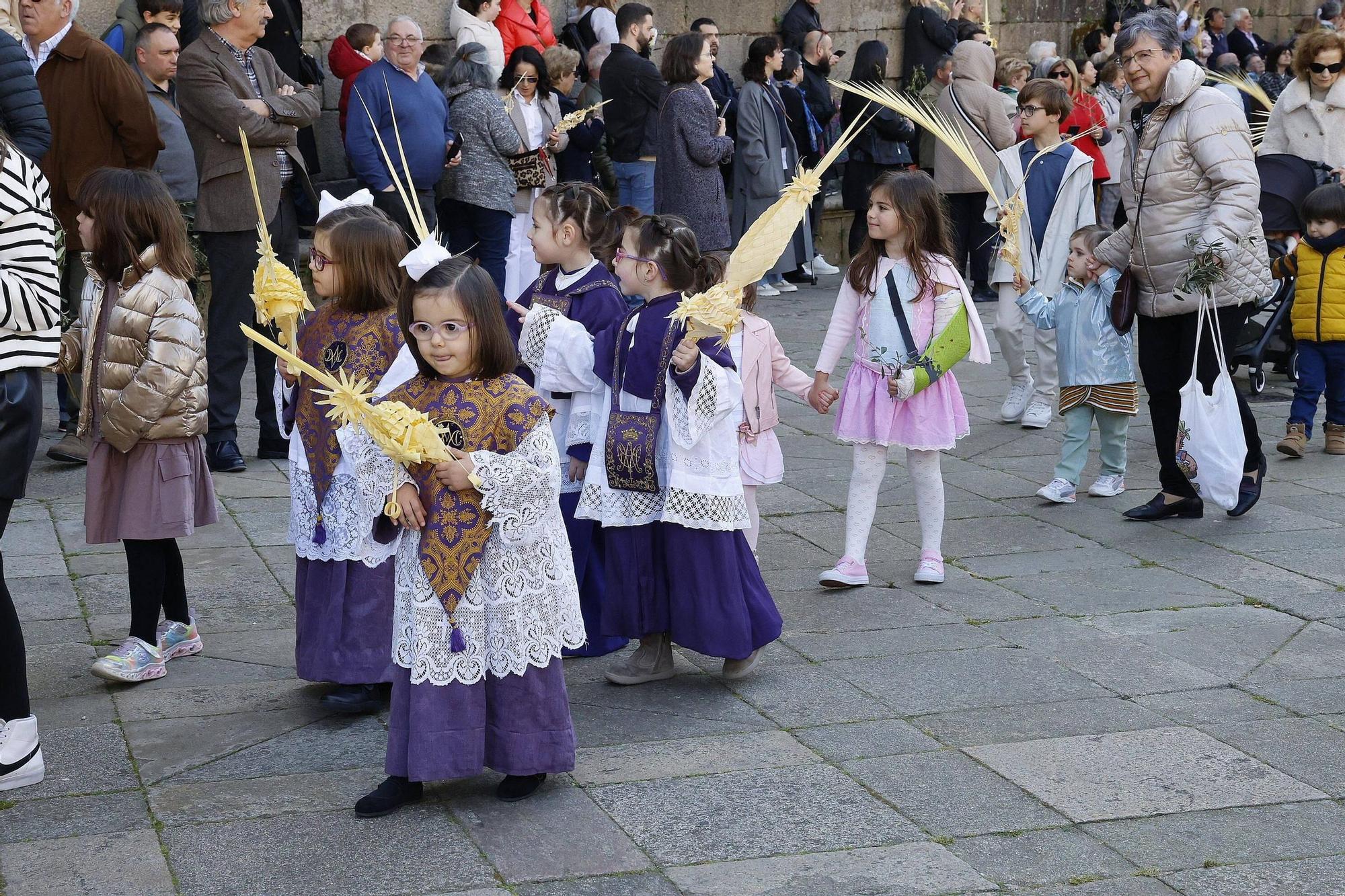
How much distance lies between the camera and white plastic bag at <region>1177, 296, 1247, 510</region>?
6.49 m

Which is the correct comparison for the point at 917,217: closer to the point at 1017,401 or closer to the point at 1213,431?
the point at 1213,431

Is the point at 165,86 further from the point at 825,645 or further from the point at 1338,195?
the point at 1338,195

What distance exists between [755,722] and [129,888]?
181cm

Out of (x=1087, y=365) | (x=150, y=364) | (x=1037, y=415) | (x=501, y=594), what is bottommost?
(x=1037, y=415)

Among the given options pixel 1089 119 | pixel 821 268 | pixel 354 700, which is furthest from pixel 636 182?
pixel 354 700

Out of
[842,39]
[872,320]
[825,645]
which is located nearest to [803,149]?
[842,39]

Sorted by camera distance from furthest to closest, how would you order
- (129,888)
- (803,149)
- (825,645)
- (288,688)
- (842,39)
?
(842,39) → (803,149) → (825,645) → (288,688) → (129,888)

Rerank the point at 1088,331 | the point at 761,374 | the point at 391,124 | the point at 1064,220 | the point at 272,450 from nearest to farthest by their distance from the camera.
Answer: the point at 761,374
the point at 1088,331
the point at 272,450
the point at 1064,220
the point at 391,124

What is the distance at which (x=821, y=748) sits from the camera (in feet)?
14.3

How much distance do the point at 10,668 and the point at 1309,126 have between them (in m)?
8.03

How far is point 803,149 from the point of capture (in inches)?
515

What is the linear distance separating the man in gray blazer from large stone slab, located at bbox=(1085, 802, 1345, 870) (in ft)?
16.5

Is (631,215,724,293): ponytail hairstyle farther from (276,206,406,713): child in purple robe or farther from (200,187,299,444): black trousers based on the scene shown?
(200,187,299,444): black trousers

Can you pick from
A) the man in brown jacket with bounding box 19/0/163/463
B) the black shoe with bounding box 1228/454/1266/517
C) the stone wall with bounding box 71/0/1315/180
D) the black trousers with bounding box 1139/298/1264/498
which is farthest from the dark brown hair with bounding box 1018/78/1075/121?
the stone wall with bounding box 71/0/1315/180
